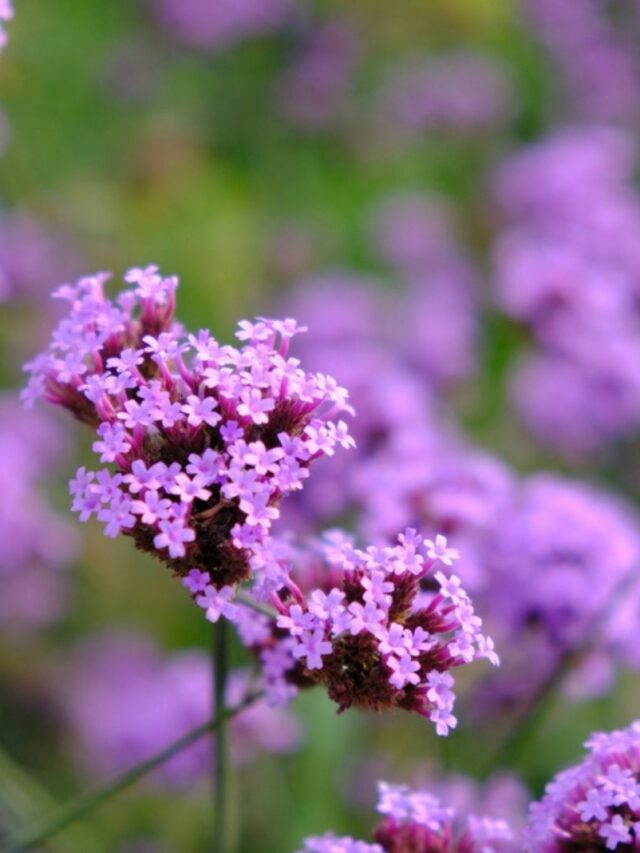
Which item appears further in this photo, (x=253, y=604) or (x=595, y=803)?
(x=253, y=604)

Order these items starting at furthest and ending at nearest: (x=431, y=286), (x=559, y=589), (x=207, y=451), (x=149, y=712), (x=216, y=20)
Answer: (x=216, y=20)
(x=431, y=286)
(x=149, y=712)
(x=559, y=589)
(x=207, y=451)

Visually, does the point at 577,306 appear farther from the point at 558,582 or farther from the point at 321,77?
the point at 321,77

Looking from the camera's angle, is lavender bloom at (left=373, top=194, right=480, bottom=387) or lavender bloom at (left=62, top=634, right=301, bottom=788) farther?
lavender bloom at (left=373, top=194, right=480, bottom=387)

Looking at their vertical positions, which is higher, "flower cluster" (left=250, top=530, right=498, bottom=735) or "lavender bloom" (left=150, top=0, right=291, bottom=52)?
"lavender bloom" (left=150, top=0, right=291, bottom=52)

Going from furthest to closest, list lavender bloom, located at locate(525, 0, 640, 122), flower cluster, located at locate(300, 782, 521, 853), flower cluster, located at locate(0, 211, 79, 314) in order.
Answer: lavender bloom, located at locate(525, 0, 640, 122) → flower cluster, located at locate(0, 211, 79, 314) → flower cluster, located at locate(300, 782, 521, 853)

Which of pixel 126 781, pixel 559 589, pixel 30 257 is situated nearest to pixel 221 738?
pixel 126 781

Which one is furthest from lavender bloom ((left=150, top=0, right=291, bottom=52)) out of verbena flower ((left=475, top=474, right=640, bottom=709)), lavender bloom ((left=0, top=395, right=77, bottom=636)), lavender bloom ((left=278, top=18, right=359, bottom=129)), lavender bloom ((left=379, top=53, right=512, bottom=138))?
verbena flower ((left=475, top=474, right=640, bottom=709))

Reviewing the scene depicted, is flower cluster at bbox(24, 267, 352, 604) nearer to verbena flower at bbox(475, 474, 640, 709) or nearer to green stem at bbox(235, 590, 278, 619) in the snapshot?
green stem at bbox(235, 590, 278, 619)

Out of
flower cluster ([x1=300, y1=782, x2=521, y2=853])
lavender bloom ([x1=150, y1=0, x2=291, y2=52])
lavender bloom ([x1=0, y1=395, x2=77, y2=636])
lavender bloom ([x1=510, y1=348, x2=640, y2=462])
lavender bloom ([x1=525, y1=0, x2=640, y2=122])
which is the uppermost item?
lavender bloom ([x1=525, y1=0, x2=640, y2=122])

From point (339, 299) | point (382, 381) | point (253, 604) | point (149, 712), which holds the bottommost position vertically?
point (253, 604)
